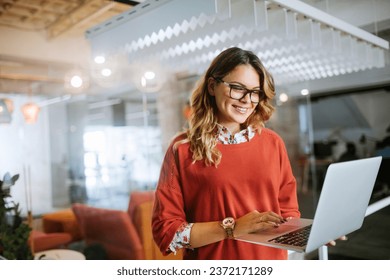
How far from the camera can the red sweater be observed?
1.37 meters

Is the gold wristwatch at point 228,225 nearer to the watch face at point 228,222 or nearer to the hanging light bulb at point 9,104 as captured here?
the watch face at point 228,222

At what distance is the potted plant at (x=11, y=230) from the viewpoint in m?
2.25

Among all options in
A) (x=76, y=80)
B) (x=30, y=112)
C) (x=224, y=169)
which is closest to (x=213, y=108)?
(x=224, y=169)

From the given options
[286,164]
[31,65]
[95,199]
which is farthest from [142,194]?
[286,164]

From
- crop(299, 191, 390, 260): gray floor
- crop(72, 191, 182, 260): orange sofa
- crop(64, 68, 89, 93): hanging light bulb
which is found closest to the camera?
crop(299, 191, 390, 260): gray floor

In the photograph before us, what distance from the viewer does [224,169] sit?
4.53ft

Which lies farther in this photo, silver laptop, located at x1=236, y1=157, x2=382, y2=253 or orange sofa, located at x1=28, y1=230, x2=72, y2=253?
orange sofa, located at x1=28, y1=230, x2=72, y2=253

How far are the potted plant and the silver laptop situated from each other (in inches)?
63.5

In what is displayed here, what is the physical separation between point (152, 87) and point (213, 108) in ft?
16.4

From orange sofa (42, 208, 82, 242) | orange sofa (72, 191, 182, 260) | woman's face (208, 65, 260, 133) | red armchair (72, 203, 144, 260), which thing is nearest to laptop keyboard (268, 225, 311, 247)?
woman's face (208, 65, 260, 133)

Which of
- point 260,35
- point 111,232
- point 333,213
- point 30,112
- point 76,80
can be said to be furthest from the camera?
point 76,80

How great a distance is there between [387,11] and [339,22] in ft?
0.80

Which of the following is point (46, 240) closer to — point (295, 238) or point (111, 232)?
point (111, 232)

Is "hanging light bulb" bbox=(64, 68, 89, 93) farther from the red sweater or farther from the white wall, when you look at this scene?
the red sweater
